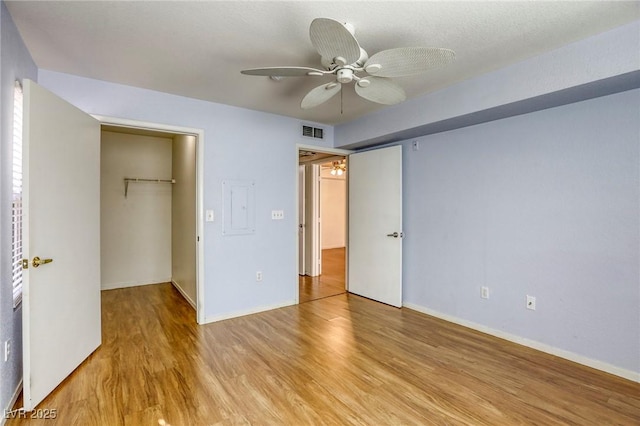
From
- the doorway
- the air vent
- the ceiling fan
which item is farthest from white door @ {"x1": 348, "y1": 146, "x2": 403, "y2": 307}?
the ceiling fan

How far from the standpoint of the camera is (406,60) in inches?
67.8

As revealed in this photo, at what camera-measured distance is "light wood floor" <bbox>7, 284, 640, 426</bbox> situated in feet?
6.21

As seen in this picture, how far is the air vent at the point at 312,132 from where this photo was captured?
410cm

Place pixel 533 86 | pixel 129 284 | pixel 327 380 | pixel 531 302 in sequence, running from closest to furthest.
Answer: pixel 327 380
pixel 533 86
pixel 531 302
pixel 129 284

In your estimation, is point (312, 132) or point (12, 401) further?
point (312, 132)

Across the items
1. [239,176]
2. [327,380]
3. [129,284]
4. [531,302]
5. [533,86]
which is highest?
[533,86]

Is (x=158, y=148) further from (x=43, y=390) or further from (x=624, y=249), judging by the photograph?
(x=624, y=249)

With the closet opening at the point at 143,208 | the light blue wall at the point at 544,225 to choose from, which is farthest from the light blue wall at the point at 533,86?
the closet opening at the point at 143,208

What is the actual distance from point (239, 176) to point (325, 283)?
2455mm

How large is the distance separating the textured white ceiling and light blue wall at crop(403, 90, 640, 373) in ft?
2.54

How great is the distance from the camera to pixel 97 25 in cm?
193

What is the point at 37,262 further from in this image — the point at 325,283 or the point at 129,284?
the point at 325,283

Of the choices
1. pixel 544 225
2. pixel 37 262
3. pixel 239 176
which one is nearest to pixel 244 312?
pixel 239 176

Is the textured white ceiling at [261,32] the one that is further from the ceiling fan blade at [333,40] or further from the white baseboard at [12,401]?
the white baseboard at [12,401]
